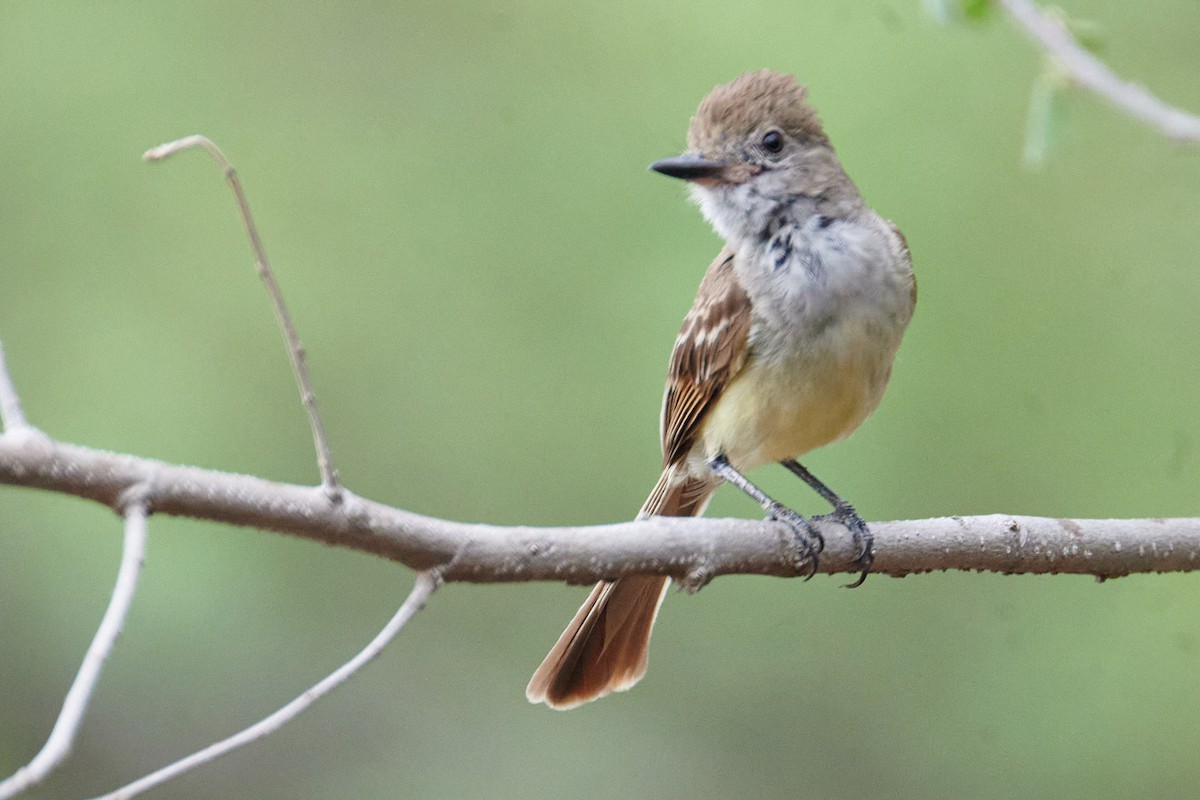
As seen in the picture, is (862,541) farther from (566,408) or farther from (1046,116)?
(566,408)

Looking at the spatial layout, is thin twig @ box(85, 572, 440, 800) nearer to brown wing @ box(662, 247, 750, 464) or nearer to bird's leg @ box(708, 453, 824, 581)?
bird's leg @ box(708, 453, 824, 581)

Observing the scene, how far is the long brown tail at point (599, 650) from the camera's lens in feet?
10.7

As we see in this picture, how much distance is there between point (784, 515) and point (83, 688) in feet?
6.07

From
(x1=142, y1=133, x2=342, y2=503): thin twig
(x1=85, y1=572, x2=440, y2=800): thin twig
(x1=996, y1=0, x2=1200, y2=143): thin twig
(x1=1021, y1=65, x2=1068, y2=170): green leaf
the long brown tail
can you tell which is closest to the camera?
(x1=85, y1=572, x2=440, y2=800): thin twig

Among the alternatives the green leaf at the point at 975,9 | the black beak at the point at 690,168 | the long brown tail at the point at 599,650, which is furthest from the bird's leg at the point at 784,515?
the green leaf at the point at 975,9

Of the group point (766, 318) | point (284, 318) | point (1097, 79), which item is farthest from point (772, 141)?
point (284, 318)

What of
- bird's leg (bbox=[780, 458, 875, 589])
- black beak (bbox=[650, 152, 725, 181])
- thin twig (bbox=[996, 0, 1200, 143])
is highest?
thin twig (bbox=[996, 0, 1200, 143])

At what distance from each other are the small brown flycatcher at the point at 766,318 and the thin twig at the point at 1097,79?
105cm

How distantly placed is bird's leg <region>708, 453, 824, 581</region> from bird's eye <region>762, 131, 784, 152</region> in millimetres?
737

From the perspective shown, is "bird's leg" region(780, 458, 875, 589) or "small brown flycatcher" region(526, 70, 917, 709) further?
"small brown flycatcher" region(526, 70, 917, 709)

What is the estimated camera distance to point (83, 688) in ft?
5.58

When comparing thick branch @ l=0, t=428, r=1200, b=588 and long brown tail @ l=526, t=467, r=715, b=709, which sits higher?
thick branch @ l=0, t=428, r=1200, b=588


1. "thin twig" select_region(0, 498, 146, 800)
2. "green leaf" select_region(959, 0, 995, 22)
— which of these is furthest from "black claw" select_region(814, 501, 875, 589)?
"thin twig" select_region(0, 498, 146, 800)

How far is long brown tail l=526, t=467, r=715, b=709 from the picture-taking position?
3.27 metres
